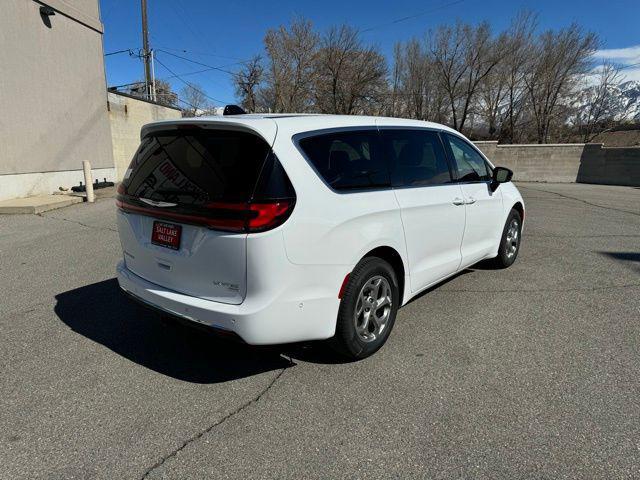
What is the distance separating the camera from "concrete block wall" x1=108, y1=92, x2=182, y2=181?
54.2 feet

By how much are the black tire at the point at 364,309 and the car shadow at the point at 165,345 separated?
1.58 ft

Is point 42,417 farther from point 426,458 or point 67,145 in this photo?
point 67,145

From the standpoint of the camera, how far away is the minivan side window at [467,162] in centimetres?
437

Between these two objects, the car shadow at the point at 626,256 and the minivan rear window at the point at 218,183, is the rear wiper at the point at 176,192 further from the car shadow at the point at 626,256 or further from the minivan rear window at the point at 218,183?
the car shadow at the point at 626,256

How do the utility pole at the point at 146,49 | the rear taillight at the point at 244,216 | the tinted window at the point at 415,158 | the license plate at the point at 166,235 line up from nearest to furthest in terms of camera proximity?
the rear taillight at the point at 244,216
the license plate at the point at 166,235
the tinted window at the point at 415,158
the utility pole at the point at 146,49

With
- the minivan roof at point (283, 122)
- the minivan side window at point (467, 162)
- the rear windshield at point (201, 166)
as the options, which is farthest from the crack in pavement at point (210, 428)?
the minivan side window at point (467, 162)

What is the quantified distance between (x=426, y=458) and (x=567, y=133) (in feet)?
141

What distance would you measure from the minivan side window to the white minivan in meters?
0.76

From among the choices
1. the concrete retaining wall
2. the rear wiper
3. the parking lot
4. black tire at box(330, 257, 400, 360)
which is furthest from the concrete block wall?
the concrete retaining wall

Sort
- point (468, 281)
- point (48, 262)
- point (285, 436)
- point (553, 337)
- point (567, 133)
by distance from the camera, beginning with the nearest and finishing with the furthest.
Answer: point (285, 436), point (553, 337), point (468, 281), point (48, 262), point (567, 133)

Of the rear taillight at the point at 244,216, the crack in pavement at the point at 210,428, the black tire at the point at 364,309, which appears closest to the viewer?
the crack in pavement at the point at 210,428

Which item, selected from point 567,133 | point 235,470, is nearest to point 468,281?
point 235,470

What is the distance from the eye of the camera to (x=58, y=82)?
1317cm

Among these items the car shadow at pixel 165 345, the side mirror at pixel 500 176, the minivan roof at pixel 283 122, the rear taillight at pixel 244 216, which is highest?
the minivan roof at pixel 283 122
